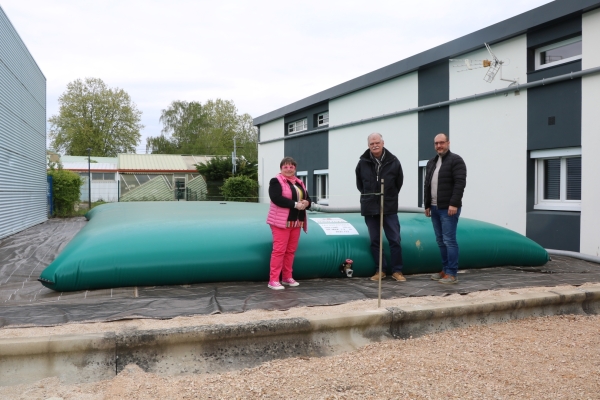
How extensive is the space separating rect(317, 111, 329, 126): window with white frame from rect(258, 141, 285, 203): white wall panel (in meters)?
2.65

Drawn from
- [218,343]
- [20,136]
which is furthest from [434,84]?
[20,136]

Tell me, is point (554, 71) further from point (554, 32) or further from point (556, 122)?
point (556, 122)

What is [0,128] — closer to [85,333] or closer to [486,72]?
[85,333]

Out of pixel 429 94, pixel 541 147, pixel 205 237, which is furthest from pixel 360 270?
pixel 429 94

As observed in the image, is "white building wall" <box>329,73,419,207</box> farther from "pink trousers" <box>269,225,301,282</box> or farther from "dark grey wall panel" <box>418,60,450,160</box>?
"pink trousers" <box>269,225,301,282</box>

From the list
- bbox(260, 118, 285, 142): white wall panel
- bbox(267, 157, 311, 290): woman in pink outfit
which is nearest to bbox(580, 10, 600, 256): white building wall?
bbox(267, 157, 311, 290): woman in pink outfit

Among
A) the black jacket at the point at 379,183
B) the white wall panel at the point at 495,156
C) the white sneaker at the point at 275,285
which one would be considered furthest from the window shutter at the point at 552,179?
the white sneaker at the point at 275,285

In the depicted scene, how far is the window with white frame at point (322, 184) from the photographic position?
49.5ft

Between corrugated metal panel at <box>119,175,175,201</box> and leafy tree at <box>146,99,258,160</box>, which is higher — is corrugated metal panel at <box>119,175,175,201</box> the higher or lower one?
the lower one

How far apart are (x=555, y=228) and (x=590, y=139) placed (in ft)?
4.87

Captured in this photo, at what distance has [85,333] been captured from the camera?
3002 mm

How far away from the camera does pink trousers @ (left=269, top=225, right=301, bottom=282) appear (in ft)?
15.3

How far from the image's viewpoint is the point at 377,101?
12336mm

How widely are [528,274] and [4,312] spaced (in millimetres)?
5307
